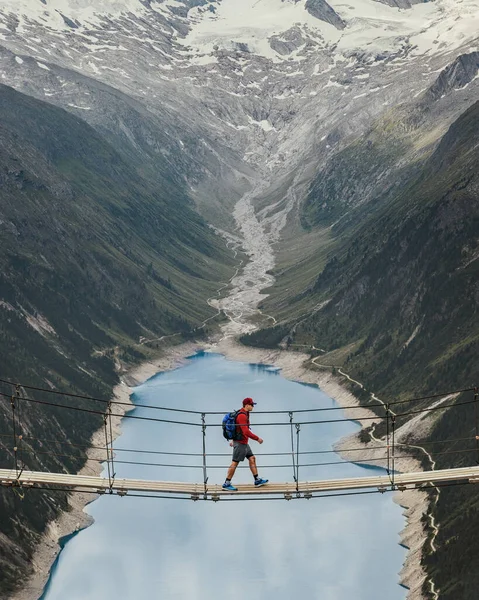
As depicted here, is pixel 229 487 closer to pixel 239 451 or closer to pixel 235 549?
pixel 239 451

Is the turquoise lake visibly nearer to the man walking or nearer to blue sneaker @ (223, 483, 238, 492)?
blue sneaker @ (223, 483, 238, 492)

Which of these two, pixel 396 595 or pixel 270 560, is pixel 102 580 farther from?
pixel 396 595

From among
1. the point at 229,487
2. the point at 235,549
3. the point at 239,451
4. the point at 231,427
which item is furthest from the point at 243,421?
the point at 235,549

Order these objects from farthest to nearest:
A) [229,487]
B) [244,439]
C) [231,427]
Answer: [229,487] < [244,439] < [231,427]

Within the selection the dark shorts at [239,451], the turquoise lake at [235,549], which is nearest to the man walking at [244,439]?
the dark shorts at [239,451]

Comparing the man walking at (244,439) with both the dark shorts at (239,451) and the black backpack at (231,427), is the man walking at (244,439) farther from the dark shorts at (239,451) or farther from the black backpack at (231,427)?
the black backpack at (231,427)

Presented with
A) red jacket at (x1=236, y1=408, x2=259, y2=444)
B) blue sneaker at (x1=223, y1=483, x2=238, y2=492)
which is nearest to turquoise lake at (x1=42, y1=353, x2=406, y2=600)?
blue sneaker at (x1=223, y1=483, x2=238, y2=492)

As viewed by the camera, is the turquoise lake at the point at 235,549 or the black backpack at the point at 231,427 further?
the turquoise lake at the point at 235,549

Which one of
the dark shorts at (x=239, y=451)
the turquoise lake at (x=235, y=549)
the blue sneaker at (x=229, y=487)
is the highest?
the turquoise lake at (x=235, y=549)

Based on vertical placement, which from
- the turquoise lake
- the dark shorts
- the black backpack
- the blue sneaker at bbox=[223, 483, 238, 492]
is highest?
the turquoise lake

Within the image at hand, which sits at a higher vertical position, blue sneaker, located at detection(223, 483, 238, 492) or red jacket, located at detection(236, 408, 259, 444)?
red jacket, located at detection(236, 408, 259, 444)

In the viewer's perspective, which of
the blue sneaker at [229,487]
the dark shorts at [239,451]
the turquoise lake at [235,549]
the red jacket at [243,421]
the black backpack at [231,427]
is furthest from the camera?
the turquoise lake at [235,549]
